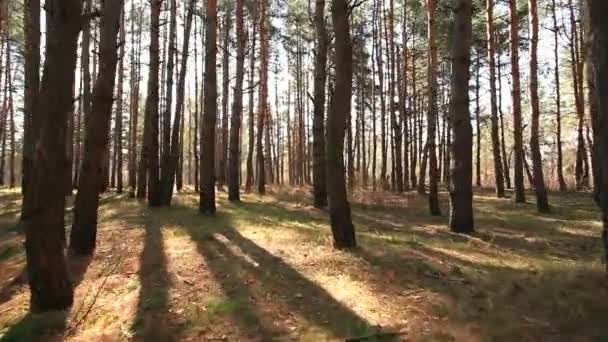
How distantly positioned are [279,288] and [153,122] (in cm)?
901

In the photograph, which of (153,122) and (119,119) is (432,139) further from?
(119,119)

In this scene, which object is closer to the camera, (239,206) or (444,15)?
(239,206)

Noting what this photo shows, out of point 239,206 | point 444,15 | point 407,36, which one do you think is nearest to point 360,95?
point 407,36

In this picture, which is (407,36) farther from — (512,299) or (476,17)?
(512,299)

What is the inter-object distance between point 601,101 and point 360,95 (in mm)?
23697

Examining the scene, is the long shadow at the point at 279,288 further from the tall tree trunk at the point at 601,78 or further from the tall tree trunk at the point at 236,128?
the tall tree trunk at the point at 236,128

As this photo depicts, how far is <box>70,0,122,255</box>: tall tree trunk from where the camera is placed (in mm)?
6941

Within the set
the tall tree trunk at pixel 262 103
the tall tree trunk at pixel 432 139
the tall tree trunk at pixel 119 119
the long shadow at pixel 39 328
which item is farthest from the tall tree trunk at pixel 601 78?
the tall tree trunk at pixel 119 119

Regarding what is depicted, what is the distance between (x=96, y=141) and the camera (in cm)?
695

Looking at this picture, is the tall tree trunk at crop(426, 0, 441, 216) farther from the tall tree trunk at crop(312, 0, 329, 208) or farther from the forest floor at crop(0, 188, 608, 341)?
the forest floor at crop(0, 188, 608, 341)

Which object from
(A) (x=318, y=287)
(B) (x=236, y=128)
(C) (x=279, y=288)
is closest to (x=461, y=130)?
(A) (x=318, y=287)

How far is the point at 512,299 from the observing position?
498 centimetres

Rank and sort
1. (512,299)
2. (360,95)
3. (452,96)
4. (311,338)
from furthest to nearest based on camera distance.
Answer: (360,95), (452,96), (512,299), (311,338)

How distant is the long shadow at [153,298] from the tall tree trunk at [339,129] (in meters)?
2.42
